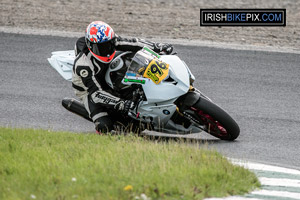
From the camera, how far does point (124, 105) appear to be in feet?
28.5

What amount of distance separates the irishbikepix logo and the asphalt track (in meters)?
3.11

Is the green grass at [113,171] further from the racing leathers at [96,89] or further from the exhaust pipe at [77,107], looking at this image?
the exhaust pipe at [77,107]

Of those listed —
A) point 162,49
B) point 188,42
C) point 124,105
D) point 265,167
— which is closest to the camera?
point 265,167

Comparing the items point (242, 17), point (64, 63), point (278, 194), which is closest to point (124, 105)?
point (64, 63)

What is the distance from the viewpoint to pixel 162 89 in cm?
857

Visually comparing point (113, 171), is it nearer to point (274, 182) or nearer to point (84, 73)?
point (274, 182)

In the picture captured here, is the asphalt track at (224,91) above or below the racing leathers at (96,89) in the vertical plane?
below

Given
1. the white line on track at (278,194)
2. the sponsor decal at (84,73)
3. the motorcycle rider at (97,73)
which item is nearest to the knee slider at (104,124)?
the motorcycle rider at (97,73)

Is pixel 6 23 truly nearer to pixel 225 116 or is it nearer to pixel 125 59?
pixel 125 59


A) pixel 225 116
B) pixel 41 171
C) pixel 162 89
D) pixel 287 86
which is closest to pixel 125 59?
pixel 162 89

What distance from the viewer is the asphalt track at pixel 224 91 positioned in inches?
356

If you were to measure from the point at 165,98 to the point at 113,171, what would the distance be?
2.13m

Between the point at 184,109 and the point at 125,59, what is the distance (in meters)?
1.20

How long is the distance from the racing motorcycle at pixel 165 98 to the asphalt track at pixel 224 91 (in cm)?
38
